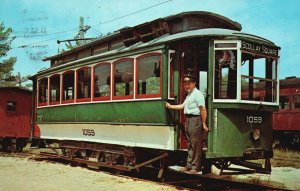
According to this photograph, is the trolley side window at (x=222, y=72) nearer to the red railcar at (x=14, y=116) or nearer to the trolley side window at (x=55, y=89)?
the trolley side window at (x=55, y=89)

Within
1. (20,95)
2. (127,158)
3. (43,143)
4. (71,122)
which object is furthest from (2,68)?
(127,158)

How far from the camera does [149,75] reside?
28.9 ft

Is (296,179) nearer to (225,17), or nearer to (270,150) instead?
(270,150)

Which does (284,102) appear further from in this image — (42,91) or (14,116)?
(14,116)

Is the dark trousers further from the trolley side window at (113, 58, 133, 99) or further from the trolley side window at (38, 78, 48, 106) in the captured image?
the trolley side window at (38, 78, 48, 106)

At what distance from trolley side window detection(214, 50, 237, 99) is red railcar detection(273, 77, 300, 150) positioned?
38.4ft

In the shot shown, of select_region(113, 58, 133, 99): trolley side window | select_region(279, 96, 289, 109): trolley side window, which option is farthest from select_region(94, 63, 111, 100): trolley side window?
select_region(279, 96, 289, 109): trolley side window

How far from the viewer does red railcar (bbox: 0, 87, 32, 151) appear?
1808 cm

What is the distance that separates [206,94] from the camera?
8125 mm

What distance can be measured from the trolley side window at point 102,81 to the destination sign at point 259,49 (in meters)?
3.54

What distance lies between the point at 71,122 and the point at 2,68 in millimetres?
31574

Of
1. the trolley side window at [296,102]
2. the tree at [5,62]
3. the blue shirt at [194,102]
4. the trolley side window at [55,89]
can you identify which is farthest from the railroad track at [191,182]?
the tree at [5,62]

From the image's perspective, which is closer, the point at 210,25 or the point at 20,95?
the point at 210,25

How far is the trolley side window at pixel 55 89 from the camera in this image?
500 inches
